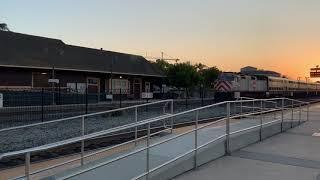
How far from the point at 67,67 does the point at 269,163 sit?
145 feet

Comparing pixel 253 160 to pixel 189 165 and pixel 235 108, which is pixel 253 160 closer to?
pixel 189 165

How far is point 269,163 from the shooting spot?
11.0 metres

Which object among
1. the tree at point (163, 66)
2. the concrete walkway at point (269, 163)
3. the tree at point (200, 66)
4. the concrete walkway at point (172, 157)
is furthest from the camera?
the tree at point (200, 66)

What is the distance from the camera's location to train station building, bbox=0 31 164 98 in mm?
48156

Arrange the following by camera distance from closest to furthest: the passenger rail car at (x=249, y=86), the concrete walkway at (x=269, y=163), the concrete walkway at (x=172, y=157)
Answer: the concrete walkway at (x=172, y=157) → the concrete walkway at (x=269, y=163) → the passenger rail car at (x=249, y=86)

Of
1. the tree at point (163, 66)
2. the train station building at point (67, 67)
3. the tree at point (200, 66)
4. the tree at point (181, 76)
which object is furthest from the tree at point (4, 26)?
the tree at point (200, 66)

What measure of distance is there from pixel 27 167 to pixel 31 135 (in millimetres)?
10091

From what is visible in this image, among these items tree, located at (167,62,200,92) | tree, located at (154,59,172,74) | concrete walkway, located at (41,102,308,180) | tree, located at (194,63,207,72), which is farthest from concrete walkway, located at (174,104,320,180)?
tree, located at (194,63,207,72)

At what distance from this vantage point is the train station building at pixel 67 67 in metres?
48.2

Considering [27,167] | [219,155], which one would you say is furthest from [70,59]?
[27,167]

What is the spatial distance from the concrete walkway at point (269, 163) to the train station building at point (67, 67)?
Result: 30115 millimetres

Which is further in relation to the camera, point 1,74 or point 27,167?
point 1,74

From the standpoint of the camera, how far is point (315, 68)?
315ft

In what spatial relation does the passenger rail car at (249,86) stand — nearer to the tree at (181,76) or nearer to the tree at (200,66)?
the tree at (181,76)
